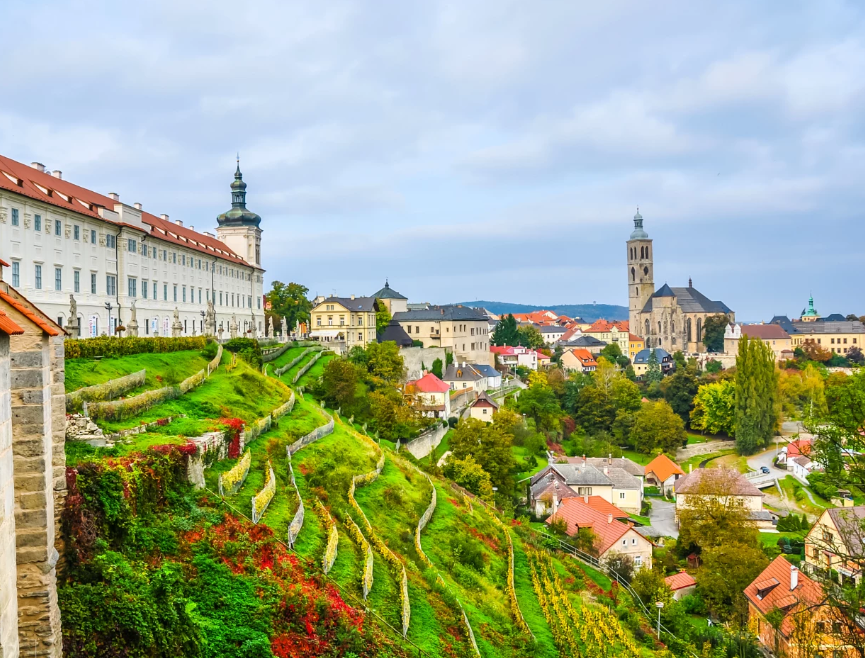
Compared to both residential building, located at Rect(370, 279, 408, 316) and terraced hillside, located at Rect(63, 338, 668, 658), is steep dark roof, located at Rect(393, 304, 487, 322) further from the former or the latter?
terraced hillside, located at Rect(63, 338, 668, 658)

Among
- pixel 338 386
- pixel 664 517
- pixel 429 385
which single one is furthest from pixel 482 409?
pixel 338 386

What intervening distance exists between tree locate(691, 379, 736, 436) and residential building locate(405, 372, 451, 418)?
100 ft

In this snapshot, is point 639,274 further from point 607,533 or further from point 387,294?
point 607,533

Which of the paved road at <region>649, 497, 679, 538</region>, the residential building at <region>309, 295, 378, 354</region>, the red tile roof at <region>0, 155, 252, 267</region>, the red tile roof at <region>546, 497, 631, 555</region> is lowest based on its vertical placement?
the paved road at <region>649, 497, 679, 538</region>

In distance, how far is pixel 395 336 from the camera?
9438cm

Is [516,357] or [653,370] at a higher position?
[516,357]

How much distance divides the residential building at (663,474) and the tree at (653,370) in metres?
35.8

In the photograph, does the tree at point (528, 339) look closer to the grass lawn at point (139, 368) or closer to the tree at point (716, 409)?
the tree at point (716, 409)

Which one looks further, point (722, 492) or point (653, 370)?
point (653, 370)

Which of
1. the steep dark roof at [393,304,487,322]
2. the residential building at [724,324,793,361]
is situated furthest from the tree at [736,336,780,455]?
the residential building at [724,324,793,361]

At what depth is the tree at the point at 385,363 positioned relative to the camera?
218ft

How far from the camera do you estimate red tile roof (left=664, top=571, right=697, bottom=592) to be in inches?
1588

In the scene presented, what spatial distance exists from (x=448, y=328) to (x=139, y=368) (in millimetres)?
72032

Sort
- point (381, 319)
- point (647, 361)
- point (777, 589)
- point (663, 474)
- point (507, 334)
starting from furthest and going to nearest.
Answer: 1. point (647, 361)
2. point (507, 334)
3. point (381, 319)
4. point (663, 474)
5. point (777, 589)
